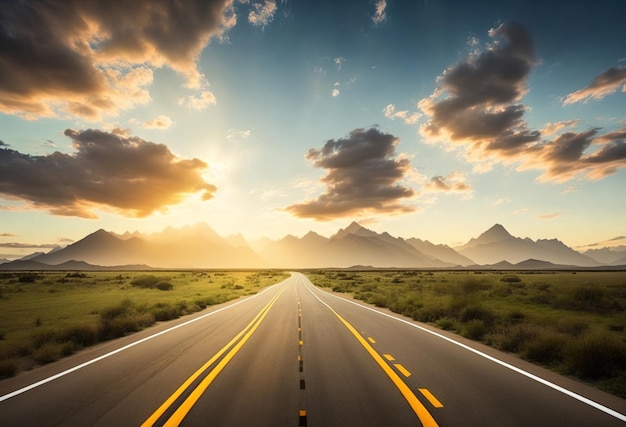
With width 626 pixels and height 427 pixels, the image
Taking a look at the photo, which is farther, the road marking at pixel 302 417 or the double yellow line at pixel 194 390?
the double yellow line at pixel 194 390

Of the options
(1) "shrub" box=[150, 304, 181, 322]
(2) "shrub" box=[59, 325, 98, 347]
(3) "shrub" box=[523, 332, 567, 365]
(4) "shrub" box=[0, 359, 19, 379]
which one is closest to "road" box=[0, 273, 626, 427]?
(4) "shrub" box=[0, 359, 19, 379]

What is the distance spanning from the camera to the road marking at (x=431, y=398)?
5.16 m

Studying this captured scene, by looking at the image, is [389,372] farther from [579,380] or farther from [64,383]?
[64,383]

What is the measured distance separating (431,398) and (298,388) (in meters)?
2.40

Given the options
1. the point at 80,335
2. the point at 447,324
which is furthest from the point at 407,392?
the point at 80,335

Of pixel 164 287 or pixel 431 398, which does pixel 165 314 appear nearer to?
pixel 431 398

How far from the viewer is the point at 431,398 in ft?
17.8

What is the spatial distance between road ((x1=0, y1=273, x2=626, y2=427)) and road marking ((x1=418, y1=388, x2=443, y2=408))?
2 centimetres

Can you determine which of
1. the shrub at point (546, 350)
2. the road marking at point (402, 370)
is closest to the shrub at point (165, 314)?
the road marking at point (402, 370)

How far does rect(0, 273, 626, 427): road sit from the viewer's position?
468cm

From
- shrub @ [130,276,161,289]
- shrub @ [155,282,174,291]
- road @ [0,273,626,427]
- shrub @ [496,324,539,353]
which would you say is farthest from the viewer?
shrub @ [130,276,161,289]

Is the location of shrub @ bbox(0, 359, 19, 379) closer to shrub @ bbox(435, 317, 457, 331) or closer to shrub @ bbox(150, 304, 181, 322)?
shrub @ bbox(150, 304, 181, 322)

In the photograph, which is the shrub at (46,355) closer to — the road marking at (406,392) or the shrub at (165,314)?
the shrub at (165,314)

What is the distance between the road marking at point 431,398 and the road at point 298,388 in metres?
0.02
